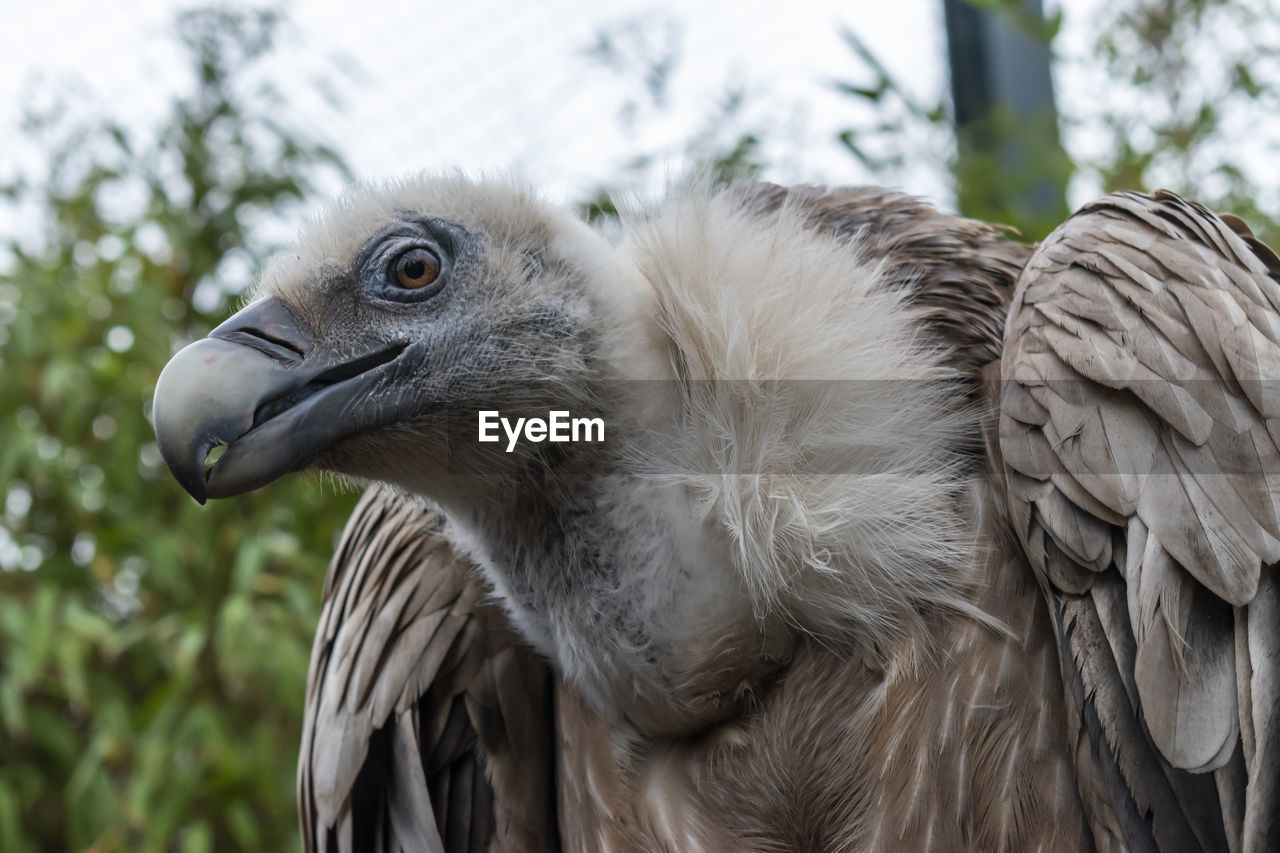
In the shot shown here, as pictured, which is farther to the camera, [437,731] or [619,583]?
[437,731]

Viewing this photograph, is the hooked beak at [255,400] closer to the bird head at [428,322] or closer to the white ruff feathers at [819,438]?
the bird head at [428,322]

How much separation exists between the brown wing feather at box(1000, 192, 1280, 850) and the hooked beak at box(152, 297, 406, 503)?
1.94 feet

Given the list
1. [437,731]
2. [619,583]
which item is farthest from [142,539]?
[619,583]

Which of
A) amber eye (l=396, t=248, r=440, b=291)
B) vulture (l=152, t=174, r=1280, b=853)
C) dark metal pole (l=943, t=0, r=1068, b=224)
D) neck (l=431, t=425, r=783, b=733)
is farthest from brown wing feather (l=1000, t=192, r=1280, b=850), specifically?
dark metal pole (l=943, t=0, r=1068, b=224)

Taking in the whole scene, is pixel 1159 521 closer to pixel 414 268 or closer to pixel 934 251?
pixel 934 251

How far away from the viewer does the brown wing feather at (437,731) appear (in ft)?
3.99

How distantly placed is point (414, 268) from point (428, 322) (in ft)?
Result: 0.18

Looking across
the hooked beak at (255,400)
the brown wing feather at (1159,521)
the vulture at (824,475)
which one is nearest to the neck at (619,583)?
the vulture at (824,475)

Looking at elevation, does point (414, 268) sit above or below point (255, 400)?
above

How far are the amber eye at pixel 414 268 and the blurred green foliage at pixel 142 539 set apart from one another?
3.48 ft

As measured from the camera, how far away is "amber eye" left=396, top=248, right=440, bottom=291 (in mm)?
1075

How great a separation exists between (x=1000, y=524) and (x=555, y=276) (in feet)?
1.58

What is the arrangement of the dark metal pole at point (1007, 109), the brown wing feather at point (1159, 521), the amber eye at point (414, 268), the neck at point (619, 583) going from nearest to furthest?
1. the brown wing feather at point (1159, 521)
2. the neck at point (619, 583)
3. the amber eye at point (414, 268)
4. the dark metal pole at point (1007, 109)

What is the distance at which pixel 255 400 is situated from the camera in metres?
0.96
